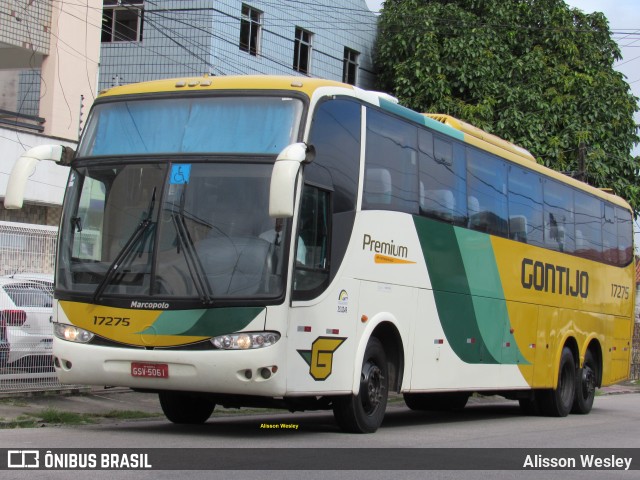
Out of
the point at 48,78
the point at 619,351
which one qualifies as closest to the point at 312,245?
the point at 619,351

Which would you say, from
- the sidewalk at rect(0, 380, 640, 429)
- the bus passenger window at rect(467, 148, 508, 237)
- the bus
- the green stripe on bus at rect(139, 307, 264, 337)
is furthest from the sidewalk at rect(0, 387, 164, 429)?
the bus passenger window at rect(467, 148, 508, 237)

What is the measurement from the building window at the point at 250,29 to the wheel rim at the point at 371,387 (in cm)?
1721

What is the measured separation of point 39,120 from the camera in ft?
71.0

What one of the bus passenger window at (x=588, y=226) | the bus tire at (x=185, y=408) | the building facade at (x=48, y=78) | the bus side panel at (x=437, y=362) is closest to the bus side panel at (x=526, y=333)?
the bus side panel at (x=437, y=362)

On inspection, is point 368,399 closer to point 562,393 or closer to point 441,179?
point 441,179

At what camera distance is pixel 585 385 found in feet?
61.6

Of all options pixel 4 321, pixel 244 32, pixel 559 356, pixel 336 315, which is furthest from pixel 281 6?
pixel 336 315

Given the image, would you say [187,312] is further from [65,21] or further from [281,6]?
[281,6]

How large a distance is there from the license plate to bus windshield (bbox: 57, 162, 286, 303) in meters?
0.65

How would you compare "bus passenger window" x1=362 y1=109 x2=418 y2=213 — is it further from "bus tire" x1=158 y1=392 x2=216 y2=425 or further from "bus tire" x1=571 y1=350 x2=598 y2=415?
"bus tire" x1=571 y1=350 x2=598 y2=415

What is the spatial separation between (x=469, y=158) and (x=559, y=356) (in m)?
4.66

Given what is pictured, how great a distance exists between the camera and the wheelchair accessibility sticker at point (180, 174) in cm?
1059

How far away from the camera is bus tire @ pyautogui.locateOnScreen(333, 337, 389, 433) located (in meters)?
11.3

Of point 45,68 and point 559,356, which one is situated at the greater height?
point 45,68
